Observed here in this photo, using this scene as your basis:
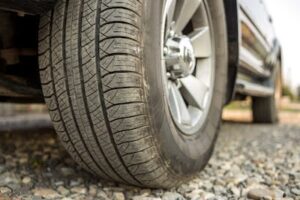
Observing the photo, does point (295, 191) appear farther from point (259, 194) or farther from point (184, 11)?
point (184, 11)

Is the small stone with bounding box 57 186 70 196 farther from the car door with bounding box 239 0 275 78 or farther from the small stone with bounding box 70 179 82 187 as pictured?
the car door with bounding box 239 0 275 78

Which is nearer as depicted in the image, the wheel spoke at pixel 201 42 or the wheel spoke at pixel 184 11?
the wheel spoke at pixel 184 11

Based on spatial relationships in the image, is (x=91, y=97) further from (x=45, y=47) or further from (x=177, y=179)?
(x=177, y=179)

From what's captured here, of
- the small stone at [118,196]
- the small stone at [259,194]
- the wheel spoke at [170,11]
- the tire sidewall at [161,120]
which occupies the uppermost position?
the wheel spoke at [170,11]

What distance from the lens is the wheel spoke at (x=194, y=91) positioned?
169 cm

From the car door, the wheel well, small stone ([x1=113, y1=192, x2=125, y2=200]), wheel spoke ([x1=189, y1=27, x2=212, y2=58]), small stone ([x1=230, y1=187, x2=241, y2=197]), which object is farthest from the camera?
the car door

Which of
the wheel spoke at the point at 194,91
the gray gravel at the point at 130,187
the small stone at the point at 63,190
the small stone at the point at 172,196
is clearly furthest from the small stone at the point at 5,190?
the wheel spoke at the point at 194,91

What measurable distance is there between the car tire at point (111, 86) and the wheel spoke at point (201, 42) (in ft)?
1.51

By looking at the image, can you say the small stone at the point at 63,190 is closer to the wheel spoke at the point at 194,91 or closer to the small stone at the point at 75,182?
the small stone at the point at 75,182

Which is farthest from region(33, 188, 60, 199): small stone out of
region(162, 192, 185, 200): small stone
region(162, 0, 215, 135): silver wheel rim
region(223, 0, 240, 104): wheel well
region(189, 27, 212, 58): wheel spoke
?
region(223, 0, 240, 104): wheel well

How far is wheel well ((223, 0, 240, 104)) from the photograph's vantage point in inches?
76.6

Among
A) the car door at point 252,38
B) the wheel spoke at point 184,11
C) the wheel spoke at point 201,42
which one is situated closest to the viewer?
the wheel spoke at point 184,11

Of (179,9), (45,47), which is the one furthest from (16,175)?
(179,9)

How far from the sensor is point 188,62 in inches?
62.1
